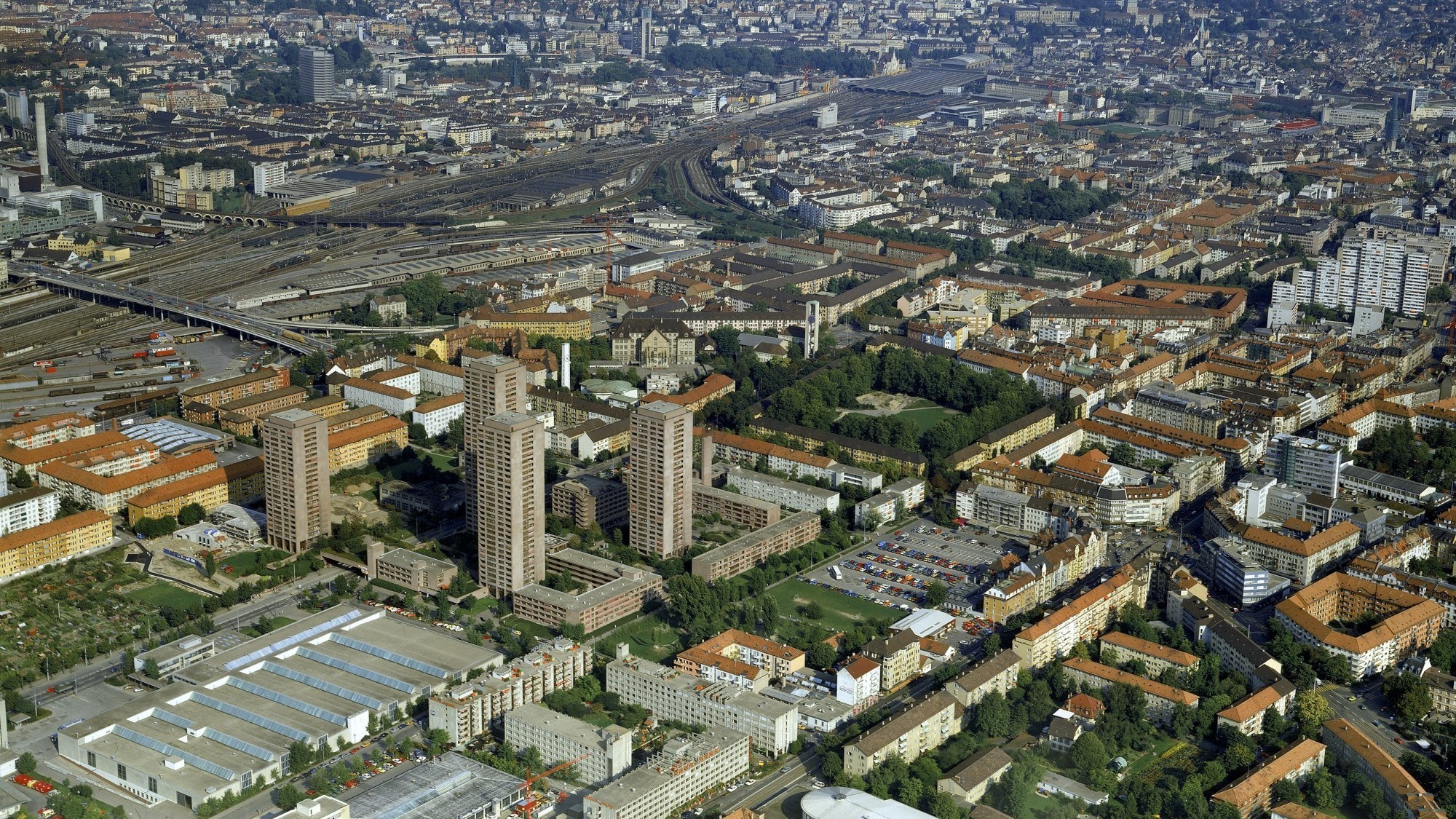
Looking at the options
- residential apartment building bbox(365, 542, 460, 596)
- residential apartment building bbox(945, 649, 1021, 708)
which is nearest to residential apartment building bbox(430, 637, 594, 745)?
residential apartment building bbox(365, 542, 460, 596)

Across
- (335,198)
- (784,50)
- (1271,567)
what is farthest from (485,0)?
(1271,567)

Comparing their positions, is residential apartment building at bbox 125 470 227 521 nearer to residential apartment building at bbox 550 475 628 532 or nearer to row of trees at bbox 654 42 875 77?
residential apartment building at bbox 550 475 628 532

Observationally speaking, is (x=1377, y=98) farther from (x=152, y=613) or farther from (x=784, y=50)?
(x=152, y=613)

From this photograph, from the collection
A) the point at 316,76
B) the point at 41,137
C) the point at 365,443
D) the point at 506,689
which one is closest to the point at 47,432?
the point at 365,443

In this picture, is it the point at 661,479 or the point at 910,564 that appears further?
the point at 910,564

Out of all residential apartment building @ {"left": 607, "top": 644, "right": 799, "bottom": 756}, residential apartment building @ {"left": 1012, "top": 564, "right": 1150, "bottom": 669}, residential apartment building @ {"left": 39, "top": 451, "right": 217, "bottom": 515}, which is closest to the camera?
residential apartment building @ {"left": 607, "top": 644, "right": 799, "bottom": 756}

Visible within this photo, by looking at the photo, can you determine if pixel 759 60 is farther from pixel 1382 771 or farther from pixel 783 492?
pixel 1382 771
